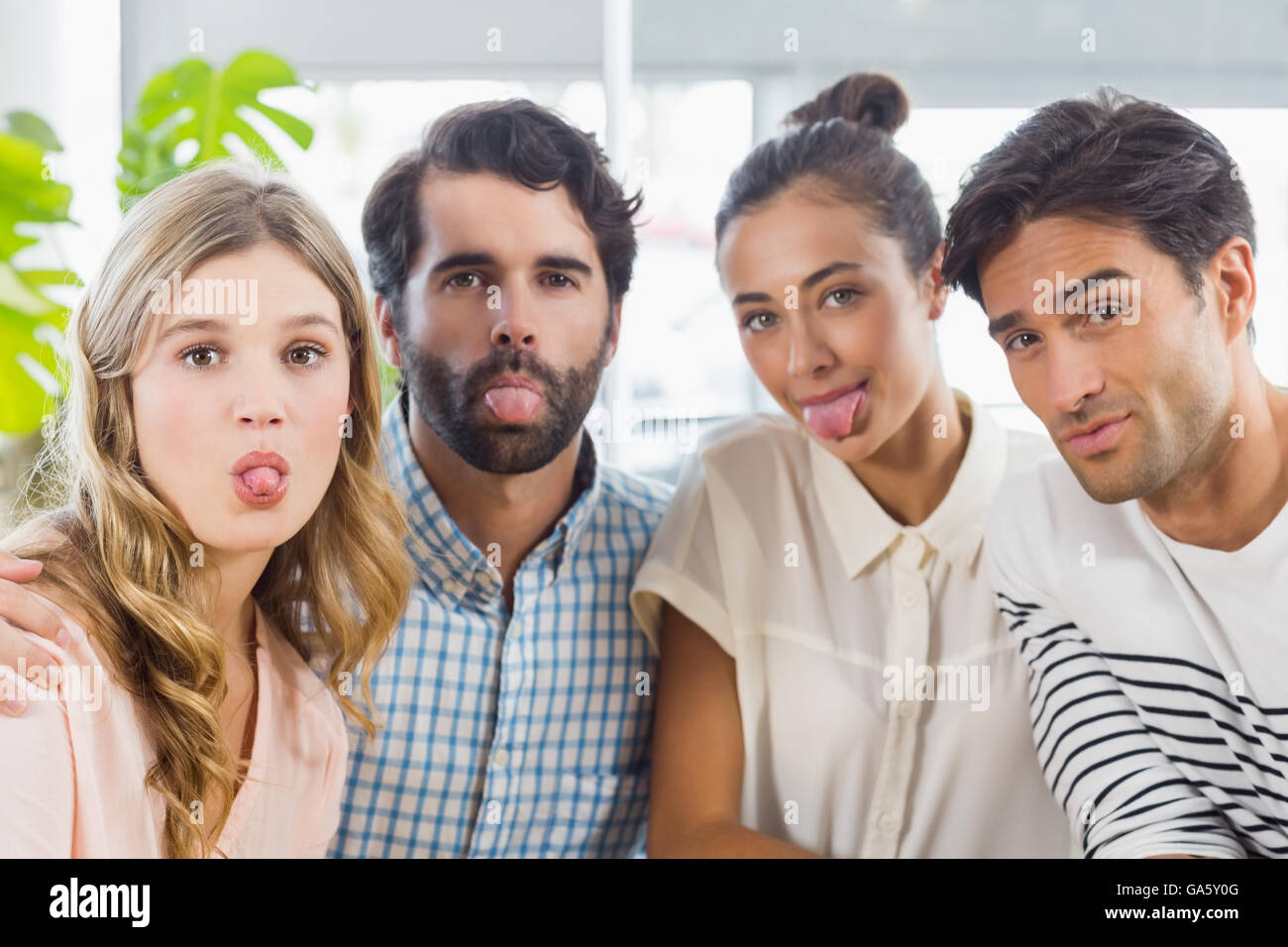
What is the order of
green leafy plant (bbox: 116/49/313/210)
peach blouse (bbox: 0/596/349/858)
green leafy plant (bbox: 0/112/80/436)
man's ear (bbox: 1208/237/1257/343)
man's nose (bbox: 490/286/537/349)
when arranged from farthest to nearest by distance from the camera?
green leafy plant (bbox: 0/112/80/436), green leafy plant (bbox: 116/49/313/210), man's nose (bbox: 490/286/537/349), man's ear (bbox: 1208/237/1257/343), peach blouse (bbox: 0/596/349/858)

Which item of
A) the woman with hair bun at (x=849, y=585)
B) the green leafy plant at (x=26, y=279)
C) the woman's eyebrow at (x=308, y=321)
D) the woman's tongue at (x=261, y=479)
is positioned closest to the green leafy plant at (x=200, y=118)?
the green leafy plant at (x=26, y=279)

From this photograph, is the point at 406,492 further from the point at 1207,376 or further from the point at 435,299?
the point at 1207,376

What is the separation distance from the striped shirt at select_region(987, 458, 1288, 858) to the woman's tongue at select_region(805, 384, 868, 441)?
0.26m

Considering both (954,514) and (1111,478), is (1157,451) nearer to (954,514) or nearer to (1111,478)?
(1111,478)

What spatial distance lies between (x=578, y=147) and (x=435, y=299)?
0.80 feet

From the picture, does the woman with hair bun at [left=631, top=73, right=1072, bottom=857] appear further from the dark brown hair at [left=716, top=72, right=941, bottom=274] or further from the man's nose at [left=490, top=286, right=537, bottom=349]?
the man's nose at [left=490, top=286, right=537, bottom=349]

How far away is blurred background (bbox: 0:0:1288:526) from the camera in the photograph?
1262mm

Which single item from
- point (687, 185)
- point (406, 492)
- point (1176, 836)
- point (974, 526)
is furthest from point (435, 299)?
point (1176, 836)

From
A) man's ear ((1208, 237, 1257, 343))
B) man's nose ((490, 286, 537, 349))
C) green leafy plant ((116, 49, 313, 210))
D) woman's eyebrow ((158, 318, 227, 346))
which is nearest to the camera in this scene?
woman's eyebrow ((158, 318, 227, 346))

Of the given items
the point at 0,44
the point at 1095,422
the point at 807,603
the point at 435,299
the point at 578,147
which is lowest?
the point at 807,603

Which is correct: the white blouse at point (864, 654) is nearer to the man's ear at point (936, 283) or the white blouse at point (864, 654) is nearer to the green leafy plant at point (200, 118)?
the man's ear at point (936, 283)

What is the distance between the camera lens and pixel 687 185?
1377mm

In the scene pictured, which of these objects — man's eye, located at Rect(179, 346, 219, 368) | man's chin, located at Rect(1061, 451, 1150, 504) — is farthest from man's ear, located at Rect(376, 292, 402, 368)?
man's chin, located at Rect(1061, 451, 1150, 504)

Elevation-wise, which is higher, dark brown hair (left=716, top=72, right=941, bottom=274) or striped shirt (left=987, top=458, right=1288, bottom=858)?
dark brown hair (left=716, top=72, right=941, bottom=274)
